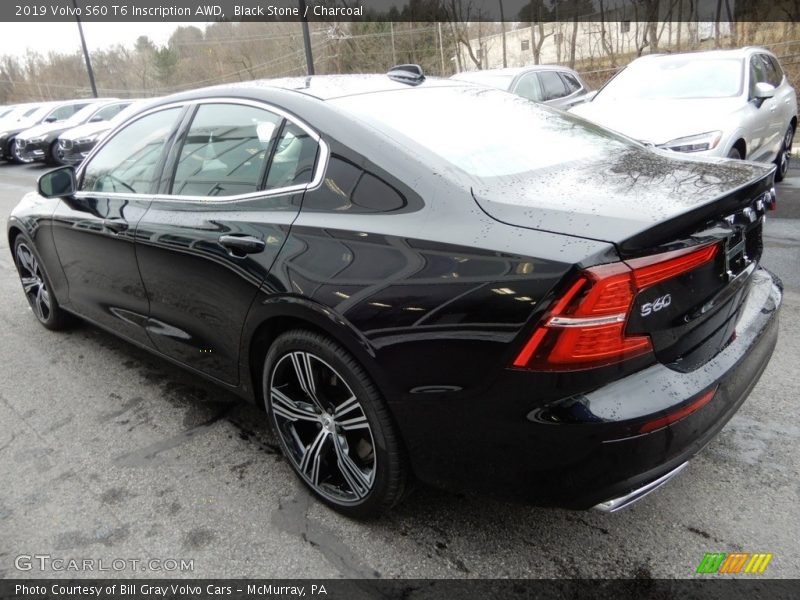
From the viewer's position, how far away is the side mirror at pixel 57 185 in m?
3.76

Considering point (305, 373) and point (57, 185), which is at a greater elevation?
point (57, 185)

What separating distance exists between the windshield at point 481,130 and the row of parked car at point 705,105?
304 centimetres

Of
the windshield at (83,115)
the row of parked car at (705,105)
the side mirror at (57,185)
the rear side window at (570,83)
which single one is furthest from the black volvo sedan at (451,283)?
the windshield at (83,115)

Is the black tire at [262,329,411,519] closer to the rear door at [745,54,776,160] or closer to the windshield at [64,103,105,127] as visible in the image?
the rear door at [745,54,776,160]

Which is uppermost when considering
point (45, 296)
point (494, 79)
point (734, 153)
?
point (494, 79)

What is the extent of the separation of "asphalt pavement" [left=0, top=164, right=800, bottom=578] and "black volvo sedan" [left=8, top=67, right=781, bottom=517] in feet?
0.75

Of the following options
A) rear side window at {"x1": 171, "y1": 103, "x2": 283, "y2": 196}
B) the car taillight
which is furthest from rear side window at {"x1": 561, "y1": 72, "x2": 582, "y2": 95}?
the car taillight

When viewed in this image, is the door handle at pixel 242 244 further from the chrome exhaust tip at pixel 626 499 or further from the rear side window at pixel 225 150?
the chrome exhaust tip at pixel 626 499

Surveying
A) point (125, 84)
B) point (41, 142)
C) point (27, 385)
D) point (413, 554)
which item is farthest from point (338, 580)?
point (125, 84)

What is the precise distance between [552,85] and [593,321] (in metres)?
10.1

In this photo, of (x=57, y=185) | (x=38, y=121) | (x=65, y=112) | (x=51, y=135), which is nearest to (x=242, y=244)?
(x=57, y=185)

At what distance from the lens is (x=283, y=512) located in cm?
253

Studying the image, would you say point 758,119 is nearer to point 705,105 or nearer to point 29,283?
point 705,105

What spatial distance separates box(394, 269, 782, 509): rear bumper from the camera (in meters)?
1.79
